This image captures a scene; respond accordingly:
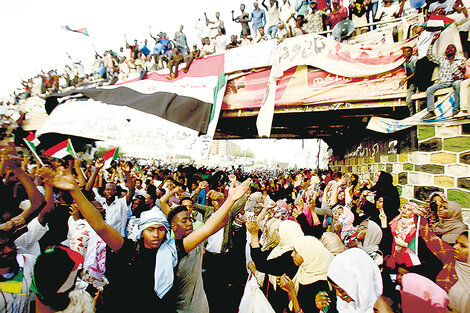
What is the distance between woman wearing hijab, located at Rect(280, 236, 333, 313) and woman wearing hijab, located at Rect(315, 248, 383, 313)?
0.35 m

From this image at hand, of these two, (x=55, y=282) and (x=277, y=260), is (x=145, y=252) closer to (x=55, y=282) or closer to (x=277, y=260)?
(x=55, y=282)

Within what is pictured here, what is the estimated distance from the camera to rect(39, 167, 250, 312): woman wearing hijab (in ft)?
5.95

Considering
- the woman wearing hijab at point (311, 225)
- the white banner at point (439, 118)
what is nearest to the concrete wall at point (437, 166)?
→ the white banner at point (439, 118)

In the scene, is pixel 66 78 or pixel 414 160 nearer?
pixel 414 160

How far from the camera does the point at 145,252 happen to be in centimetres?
202

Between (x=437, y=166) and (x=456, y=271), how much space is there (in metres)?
2.89

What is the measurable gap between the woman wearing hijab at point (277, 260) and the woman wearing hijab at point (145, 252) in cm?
87

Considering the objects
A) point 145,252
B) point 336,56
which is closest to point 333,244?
point 145,252

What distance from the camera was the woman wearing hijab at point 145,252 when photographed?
1.81m

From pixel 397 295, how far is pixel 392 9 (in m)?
7.29

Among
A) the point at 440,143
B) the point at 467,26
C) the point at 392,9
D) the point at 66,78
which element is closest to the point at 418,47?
the point at 467,26

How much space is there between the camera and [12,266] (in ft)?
5.86

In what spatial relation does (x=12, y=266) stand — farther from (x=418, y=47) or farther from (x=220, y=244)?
(x=418, y=47)

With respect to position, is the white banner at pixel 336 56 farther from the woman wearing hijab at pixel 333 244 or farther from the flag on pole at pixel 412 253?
the woman wearing hijab at pixel 333 244
